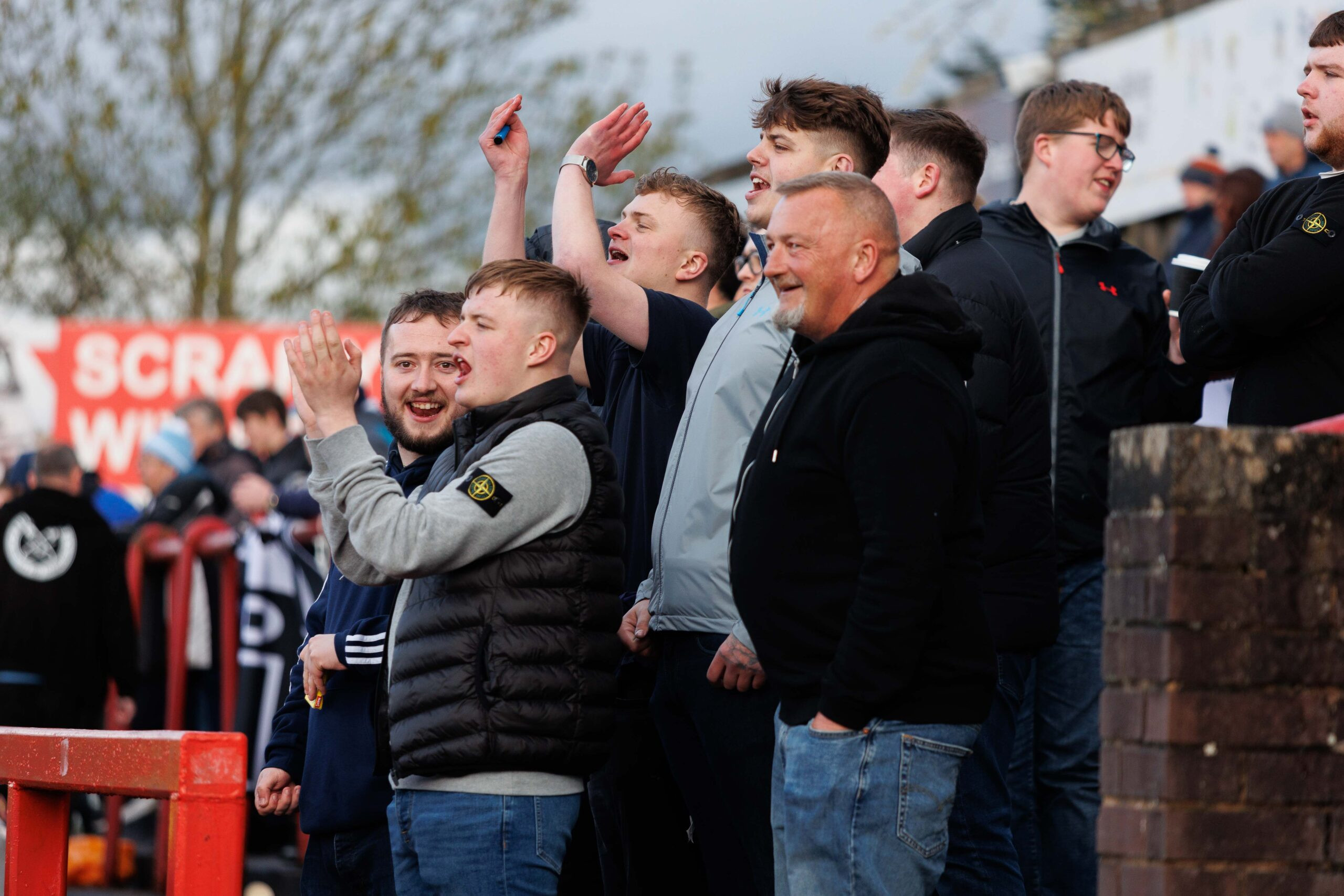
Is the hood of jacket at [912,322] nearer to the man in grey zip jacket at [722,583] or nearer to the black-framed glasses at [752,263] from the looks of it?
the man in grey zip jacket at [722,583]

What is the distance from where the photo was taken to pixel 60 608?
907 cm

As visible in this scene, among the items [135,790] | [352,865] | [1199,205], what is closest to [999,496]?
[352,865]

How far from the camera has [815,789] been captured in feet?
10.3

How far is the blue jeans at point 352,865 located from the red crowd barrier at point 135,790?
56cm

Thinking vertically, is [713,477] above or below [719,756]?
above

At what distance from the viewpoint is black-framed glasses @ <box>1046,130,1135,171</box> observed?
5.21 m

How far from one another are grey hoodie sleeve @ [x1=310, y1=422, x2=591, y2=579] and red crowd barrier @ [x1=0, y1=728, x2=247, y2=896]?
0.50 meters

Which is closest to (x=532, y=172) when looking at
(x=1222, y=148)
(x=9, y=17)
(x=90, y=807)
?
(x=9, y=17)

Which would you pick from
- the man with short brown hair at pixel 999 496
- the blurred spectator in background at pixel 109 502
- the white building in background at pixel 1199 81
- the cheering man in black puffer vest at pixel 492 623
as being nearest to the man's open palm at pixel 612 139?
the man with short brown hair at pixel 999 496

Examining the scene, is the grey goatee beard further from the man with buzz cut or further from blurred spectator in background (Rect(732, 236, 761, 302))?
blurred spectator in background (Rect(732, 236, 761, 302))

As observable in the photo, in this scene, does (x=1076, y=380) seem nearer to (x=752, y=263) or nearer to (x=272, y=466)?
(x=752, y=263)

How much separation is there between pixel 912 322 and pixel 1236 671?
963mm

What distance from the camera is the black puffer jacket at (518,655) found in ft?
11.1

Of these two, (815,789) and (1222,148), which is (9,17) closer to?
(1222,148)
